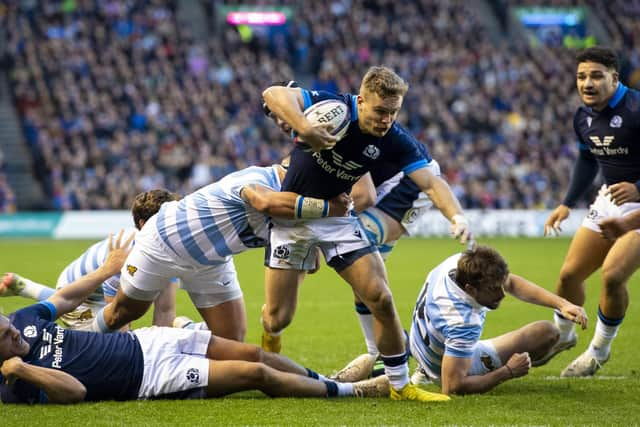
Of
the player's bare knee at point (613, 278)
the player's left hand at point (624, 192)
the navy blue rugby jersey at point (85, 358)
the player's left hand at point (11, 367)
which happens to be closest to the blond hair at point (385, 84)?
the player's left hand at point (624, 192)

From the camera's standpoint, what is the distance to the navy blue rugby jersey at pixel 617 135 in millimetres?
8023

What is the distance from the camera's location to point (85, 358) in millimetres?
6473

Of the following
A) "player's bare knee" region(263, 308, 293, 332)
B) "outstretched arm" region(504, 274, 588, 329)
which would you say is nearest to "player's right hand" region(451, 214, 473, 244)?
"outstretched arm" region(504, 274, 588, 329)

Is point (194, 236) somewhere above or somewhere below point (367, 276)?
above

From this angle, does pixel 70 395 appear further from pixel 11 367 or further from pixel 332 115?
pixel 332 115

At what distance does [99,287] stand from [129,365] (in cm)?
152

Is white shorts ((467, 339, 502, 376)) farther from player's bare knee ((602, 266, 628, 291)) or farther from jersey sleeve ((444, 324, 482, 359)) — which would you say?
player's bare knee ((602, 266, 628, 291))

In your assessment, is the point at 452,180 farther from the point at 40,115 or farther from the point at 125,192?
the point at 40,115

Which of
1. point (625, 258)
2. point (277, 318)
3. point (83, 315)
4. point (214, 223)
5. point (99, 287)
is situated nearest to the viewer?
point (214, 223)

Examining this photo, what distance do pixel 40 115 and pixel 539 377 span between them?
80.5 ft

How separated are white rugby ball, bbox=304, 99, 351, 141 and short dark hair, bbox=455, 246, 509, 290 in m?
1.23

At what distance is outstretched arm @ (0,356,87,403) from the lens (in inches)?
242

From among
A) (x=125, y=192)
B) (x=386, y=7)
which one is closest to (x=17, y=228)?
(x=125, y=192)

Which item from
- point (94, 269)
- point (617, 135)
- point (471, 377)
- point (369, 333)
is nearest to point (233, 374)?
point (471, 377)
